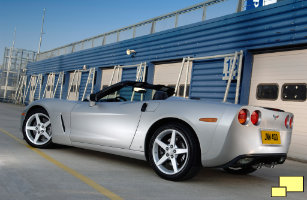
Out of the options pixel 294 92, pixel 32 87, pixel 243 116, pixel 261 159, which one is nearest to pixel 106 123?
pixel 243 116

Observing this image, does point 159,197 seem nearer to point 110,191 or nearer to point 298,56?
point 110,191

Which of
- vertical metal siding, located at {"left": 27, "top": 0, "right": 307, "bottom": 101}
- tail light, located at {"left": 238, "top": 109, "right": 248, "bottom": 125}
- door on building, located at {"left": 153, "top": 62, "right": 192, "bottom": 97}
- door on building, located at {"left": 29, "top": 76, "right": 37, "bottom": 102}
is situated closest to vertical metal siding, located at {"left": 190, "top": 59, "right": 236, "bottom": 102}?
vertical metal siding, located at {"left": 27, "top": 0, "right": 307, "bottom": 101}

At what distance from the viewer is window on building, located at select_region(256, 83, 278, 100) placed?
8.70m

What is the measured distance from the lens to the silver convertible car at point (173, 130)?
369 cm

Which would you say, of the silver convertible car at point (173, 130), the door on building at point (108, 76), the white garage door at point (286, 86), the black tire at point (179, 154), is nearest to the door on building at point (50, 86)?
the door on building at point (108, 76)

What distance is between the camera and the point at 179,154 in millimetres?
4020

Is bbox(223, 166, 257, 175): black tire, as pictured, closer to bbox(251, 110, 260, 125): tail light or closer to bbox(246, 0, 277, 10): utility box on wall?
bbox(251, 110, 260, 125): tail light

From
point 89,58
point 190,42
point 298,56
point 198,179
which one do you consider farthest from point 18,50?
point 198,179

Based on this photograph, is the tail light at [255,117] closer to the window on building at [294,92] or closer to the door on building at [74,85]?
the window on building at [294,92]

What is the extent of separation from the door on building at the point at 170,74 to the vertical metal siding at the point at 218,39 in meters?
0.32

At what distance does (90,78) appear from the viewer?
61.3 ft

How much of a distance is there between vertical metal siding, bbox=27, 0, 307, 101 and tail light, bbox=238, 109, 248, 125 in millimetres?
5267

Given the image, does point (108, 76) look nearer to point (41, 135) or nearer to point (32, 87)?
point (41, 135)

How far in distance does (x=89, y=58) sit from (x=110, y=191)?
55.9ft
